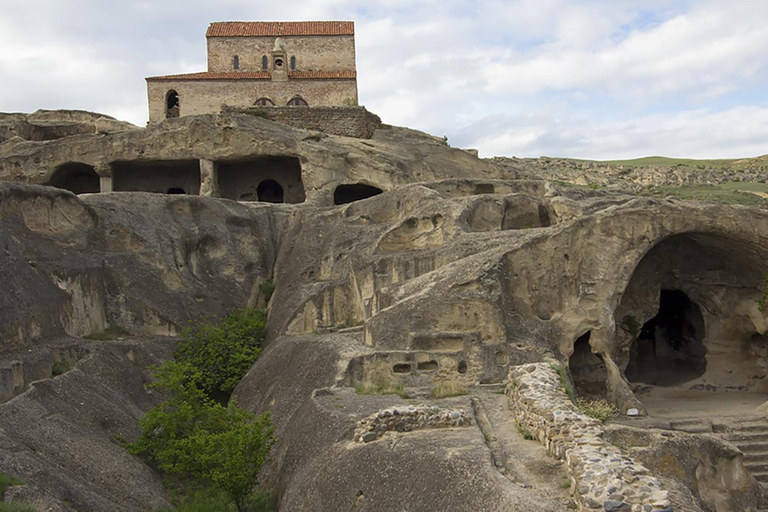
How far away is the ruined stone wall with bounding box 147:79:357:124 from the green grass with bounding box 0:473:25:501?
951 inches

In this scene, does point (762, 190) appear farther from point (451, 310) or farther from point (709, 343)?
point (451, 310)

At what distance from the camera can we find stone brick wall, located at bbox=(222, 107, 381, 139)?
95.4 feet

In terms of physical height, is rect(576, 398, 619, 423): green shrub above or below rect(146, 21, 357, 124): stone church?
below

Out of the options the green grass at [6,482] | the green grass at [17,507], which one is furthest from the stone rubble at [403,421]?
the green grass at [6,482]

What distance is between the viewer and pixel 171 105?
112 ft

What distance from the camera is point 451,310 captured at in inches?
588

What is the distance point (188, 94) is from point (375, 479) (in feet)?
86.0

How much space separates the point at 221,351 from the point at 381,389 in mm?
6407

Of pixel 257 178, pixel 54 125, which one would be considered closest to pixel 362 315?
pixel 257 178

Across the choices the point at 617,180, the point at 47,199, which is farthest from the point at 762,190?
the point at 47,199

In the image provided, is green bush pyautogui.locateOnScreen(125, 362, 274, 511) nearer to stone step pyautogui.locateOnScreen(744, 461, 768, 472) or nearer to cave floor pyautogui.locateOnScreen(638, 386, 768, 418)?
stone step pyautogui.locateOnScreen(744, 461, 768, 472)

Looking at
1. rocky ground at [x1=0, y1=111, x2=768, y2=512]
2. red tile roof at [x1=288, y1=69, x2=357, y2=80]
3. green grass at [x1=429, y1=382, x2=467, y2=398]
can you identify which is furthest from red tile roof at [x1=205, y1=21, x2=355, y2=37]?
green grass at [x1=429, y1=382, x2=467, y2=398]

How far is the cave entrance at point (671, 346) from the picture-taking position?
2125 cm

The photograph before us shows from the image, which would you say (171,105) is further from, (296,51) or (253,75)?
(296,51)
